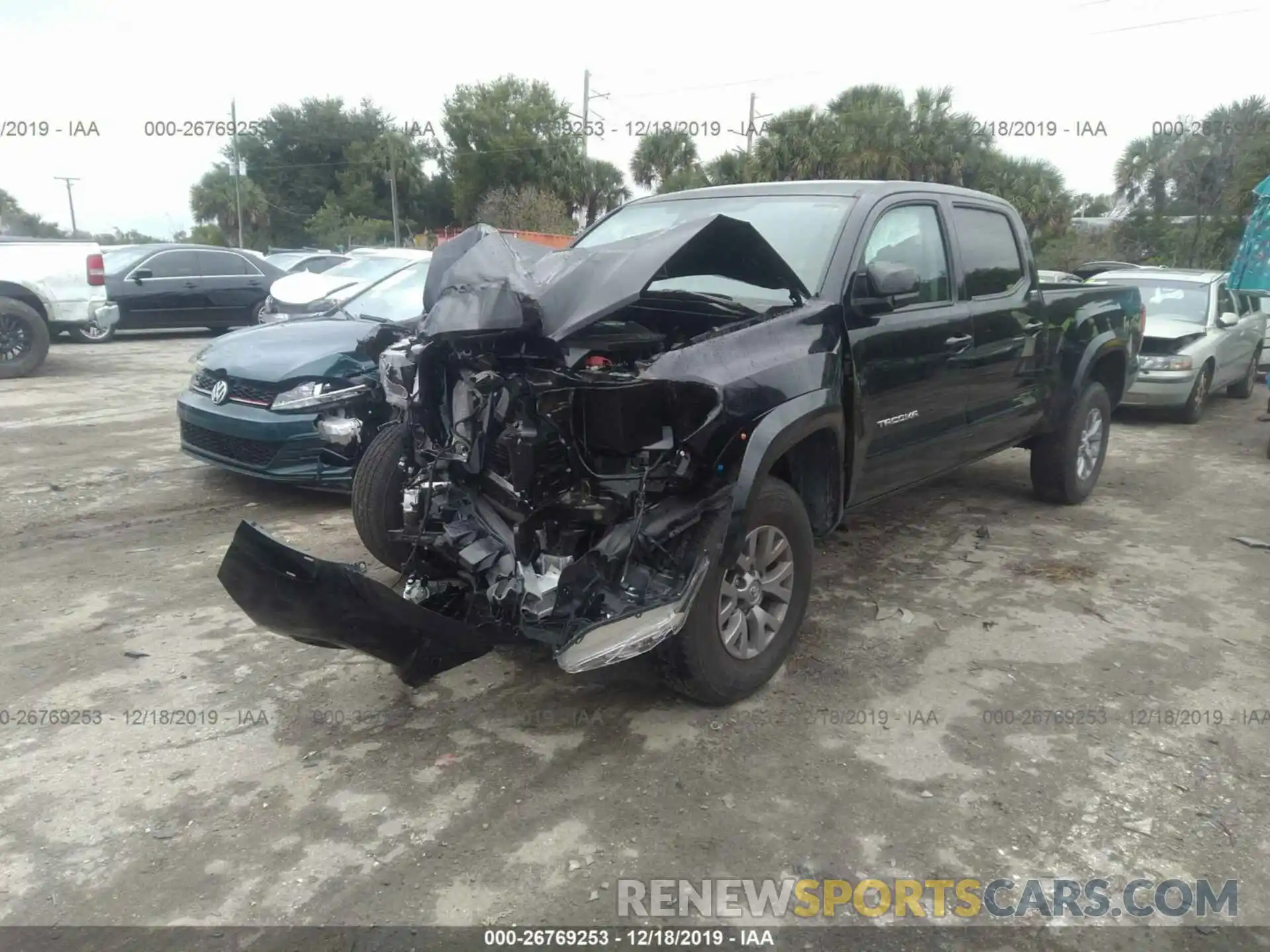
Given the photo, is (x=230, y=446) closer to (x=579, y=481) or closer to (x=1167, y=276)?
(x=579, y=481)

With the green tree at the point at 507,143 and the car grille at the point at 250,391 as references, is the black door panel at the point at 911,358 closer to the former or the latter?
the car grille at the point at 250,391

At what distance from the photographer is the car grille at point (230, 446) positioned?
19.3 feet

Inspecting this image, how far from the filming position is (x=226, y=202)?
47312mm

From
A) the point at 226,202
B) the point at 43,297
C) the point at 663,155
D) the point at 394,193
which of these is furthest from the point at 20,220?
the point at 43,297

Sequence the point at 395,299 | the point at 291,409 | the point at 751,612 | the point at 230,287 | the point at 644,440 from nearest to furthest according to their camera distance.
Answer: the point at 644,440 < the point at 751,612 < the point at 291,409 < the point at 395,299 < the point at 230,287

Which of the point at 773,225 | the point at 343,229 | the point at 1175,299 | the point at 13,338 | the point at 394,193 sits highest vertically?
the point at 394,193

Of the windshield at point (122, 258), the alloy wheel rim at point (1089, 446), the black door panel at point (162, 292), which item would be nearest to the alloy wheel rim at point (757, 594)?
the alloy wheel rim at point (1089, 446)

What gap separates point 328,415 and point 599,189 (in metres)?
38.5

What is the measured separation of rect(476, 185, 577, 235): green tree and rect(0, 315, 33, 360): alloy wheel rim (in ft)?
65.1

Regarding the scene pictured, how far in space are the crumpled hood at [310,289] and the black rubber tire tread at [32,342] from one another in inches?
125

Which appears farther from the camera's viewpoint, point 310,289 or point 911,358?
point 310,289

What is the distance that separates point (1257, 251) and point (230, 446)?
45.1 feet

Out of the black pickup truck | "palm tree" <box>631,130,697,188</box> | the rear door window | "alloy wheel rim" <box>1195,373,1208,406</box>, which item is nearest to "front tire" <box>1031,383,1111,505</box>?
the rear door window

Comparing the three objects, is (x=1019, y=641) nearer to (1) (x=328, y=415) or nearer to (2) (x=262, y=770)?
(2) (x=262, y=770)
